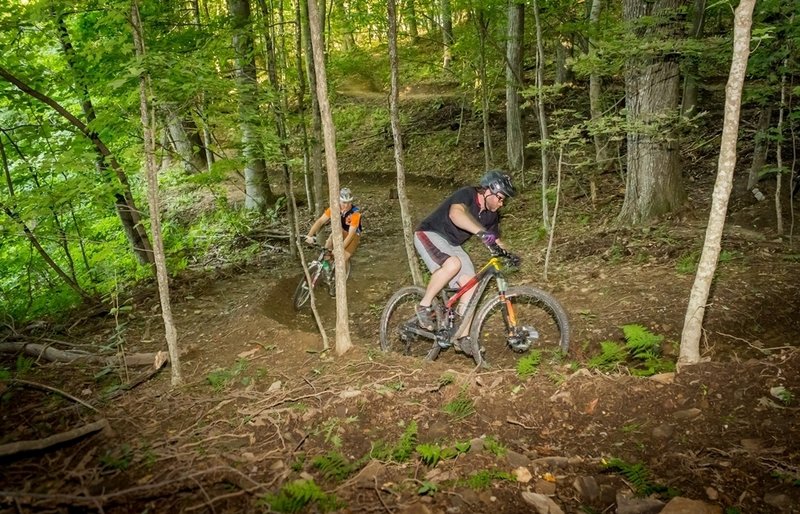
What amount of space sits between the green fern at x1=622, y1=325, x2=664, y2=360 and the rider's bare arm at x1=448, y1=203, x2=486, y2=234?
2.02 metres

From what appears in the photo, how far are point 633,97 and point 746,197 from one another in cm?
330

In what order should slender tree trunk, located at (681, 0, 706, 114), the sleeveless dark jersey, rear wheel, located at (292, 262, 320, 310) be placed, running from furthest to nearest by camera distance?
1. slender tree trunk, located at (681, 0, 706, 114)
2. rear wheel, located at (292, 262, 320, 310)
3. the sleeveless dark jersey

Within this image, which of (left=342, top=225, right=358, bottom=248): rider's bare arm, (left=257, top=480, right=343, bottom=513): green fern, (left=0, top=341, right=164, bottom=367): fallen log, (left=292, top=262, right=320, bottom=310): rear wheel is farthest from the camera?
(left=292, top=262, right=320, bottom=310): rear wheel

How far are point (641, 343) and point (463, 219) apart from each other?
93.2 inches

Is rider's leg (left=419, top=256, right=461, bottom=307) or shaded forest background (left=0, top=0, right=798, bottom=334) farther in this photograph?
shaded forest background (left=0, top=0, right=798, bottom=334)

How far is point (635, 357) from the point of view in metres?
4.99

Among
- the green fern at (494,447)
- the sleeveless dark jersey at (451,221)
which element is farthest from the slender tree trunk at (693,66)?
the green fern at (494,447)

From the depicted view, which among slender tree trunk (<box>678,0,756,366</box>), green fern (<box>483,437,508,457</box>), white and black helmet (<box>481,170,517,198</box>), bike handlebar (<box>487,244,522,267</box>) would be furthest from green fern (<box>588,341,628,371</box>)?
white and black helmet (<box>481,170,517,198</box>)

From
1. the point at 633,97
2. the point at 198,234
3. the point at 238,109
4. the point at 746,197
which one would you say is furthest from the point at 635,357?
the point at 198,234

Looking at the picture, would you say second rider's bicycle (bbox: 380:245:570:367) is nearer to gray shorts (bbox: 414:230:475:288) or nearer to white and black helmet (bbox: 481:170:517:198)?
gray shorts (bbox: 414:230:475:288)

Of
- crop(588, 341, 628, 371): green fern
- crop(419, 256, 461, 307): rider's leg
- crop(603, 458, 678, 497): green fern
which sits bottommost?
crop(588, 341, 628, 371): green fern

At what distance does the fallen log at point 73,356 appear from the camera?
19.8ft

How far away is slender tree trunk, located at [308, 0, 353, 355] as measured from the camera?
4.30m

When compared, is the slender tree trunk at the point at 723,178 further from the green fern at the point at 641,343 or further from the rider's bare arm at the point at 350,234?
the rider's bare arm at the point at 350,234
